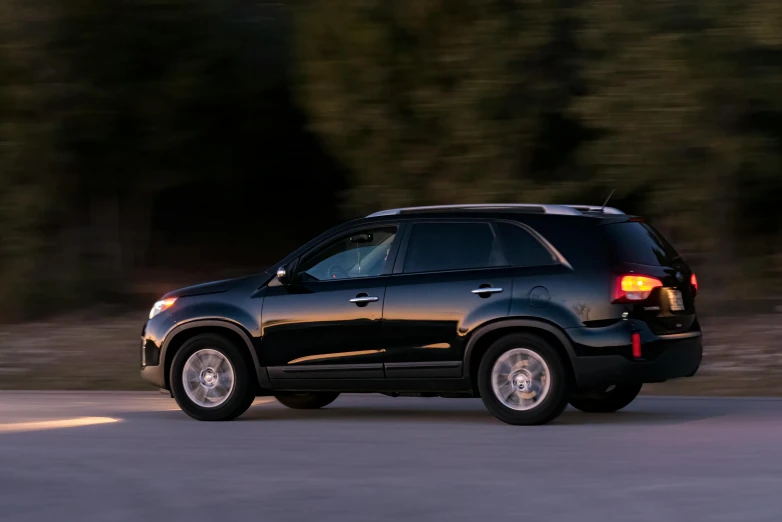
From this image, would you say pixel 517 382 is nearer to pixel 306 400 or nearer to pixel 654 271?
pixel 654 271

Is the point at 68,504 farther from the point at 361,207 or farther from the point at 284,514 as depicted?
the point at 361,207

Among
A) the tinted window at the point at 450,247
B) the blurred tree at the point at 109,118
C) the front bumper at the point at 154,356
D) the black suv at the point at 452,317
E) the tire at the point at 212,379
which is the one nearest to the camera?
the black suv at the point at 452,317

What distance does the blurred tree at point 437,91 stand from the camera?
16531 millimetres

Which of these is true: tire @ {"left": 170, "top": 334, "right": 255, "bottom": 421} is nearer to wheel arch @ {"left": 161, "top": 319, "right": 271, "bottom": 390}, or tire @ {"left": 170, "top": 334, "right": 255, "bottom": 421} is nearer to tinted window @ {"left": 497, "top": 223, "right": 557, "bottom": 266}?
wheel arch @ {"left": 161, "top": 319, "right": 271, "bottom": 390}

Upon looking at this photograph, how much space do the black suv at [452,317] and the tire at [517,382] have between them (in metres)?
0.01

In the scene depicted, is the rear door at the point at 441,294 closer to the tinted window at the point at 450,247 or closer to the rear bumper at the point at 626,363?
the tinted window at the point at 450,247

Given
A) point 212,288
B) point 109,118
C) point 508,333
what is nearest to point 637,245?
point 508,333

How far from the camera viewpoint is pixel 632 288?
34.8ft

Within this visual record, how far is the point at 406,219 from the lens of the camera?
A: 11359 millimetres

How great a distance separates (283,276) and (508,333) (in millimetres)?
1881

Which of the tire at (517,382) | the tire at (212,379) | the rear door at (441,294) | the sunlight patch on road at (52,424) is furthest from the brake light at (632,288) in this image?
the sunlight patch on road at (52,424)

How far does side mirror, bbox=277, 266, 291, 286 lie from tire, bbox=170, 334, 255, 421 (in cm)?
67

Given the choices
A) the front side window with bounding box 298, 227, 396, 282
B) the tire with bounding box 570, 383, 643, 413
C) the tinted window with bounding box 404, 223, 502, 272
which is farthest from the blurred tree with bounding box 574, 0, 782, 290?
the front side window with bounding box 298, 227, 396, 282

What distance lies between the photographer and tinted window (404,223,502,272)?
1105 cm
